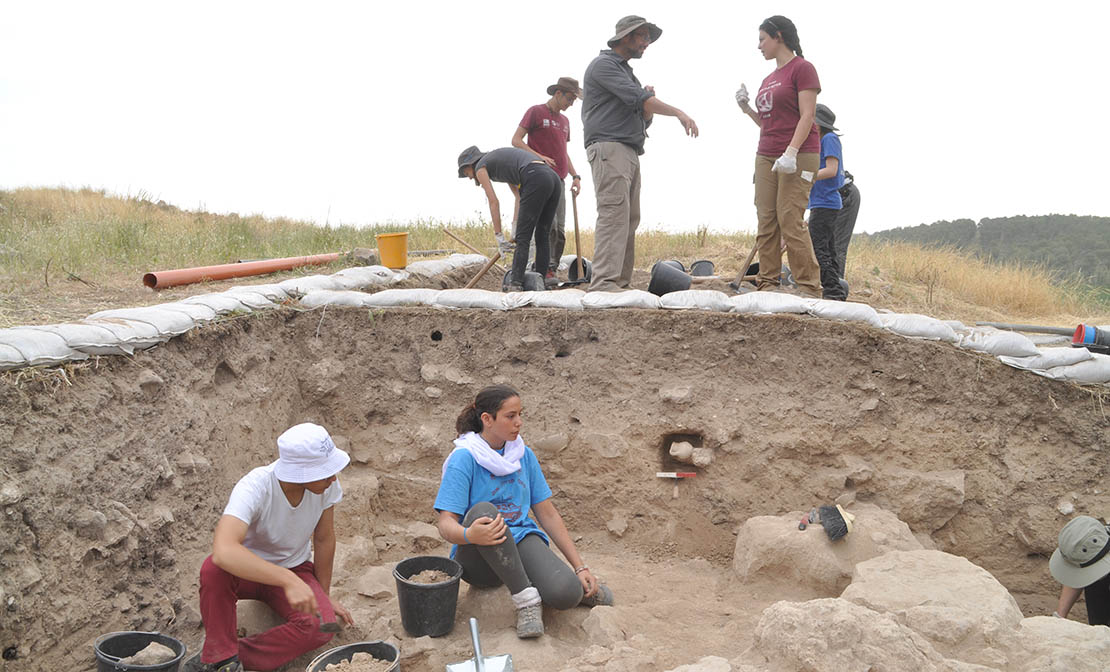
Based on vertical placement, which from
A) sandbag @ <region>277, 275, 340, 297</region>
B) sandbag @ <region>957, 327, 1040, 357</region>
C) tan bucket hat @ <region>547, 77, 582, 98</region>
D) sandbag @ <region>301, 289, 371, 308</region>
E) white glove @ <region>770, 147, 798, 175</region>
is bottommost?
sandbag @ <region>957, 327, 1040, 357</region>

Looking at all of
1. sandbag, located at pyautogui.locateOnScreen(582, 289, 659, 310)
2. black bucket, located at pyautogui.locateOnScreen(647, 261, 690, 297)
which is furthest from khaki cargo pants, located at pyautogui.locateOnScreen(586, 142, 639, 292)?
sandbag, located at pyautogui.locateOnScreen(582, 289, 659, 310)

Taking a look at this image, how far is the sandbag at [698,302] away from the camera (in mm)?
4551

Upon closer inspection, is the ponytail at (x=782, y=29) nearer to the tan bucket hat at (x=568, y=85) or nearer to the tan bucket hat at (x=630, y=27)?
the tan bucket hat at (x=630, y=27)

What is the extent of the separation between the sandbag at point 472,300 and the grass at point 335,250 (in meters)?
2.22

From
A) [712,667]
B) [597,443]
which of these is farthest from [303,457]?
[597,443]

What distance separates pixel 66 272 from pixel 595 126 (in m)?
3.93

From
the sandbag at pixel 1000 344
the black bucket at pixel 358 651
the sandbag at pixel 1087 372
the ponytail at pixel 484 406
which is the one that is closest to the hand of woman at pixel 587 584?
the ponytail at pixel 484 406

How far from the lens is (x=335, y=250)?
8.27 m

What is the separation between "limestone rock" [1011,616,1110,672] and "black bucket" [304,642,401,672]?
6.84ft

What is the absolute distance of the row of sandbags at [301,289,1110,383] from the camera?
4086 millimetres

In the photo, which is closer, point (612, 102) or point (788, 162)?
point (788, 162)

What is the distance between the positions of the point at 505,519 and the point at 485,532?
1.31ft

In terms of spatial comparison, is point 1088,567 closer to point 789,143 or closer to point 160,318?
point 789,143

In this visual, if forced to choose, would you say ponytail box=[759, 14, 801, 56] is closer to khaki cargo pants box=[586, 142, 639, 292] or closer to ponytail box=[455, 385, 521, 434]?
khaki cargo pants box=[586, 142, 639, 292]
